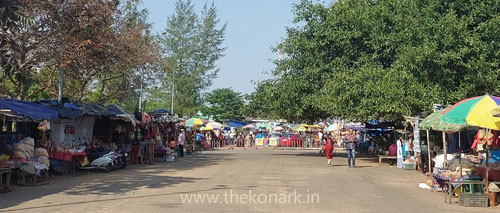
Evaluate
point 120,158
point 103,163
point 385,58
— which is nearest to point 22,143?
point 103,163

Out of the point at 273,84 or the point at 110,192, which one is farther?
the point at 273,84

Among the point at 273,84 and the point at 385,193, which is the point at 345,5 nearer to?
the point at 273,84

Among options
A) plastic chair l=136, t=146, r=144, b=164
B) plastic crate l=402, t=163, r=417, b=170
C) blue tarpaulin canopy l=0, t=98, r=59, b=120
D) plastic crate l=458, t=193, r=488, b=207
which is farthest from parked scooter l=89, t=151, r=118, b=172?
plastic crate l=458, t=193, r=488, b=207

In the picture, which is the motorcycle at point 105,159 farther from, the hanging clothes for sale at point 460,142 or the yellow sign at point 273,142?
the yellow sign at point 273,142

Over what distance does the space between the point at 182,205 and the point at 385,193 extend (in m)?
5.97

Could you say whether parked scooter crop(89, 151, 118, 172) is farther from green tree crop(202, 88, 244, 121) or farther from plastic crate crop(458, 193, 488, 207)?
green tree crop(202, 88, 244, 121)

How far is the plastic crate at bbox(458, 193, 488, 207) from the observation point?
39.9ft

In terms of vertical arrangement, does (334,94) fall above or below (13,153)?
above

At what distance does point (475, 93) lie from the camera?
77.3ft

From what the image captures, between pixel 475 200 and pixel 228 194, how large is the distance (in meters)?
5.79

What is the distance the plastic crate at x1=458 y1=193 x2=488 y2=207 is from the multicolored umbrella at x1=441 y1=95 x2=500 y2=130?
161 cm

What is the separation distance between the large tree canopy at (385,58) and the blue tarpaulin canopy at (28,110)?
13.7 m

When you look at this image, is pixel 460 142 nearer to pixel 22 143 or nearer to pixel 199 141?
pixel 22 143

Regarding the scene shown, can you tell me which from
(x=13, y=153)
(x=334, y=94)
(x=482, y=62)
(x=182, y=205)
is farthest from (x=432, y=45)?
(x=13, y=153)
